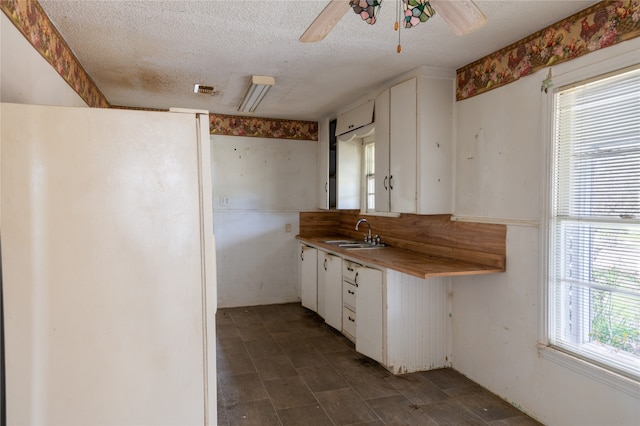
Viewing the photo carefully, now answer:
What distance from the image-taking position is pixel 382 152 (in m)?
3.46

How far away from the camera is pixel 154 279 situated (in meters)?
1.50

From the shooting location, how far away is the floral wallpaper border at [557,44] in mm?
1935

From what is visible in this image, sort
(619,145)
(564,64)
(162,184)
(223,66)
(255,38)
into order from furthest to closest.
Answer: (223,66) → (255,38) → (564,64) → (619,145) → (162,184)

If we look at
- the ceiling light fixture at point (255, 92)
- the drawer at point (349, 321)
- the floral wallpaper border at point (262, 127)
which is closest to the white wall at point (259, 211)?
the floral wallpaper border at point (262, 127)

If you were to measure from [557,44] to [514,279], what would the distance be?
142cm

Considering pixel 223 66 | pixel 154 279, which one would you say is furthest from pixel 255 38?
pixel 154 279

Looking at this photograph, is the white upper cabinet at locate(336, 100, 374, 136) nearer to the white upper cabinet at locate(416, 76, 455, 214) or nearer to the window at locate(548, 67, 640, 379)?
the white upper cabinet at locate(416, 76, 455, 214)

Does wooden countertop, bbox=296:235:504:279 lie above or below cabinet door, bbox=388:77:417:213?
below

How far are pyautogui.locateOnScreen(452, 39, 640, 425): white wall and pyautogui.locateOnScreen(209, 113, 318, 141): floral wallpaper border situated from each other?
95.9 inches

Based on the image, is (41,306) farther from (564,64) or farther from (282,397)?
(564,64)

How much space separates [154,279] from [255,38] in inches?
64.1

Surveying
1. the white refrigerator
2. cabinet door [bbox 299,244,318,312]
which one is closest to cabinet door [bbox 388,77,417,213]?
cabinet door [bbox 299,244,318,312]

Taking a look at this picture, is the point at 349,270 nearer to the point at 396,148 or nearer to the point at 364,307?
the point at 364,307

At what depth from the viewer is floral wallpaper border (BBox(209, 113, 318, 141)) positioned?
15.6 ft
